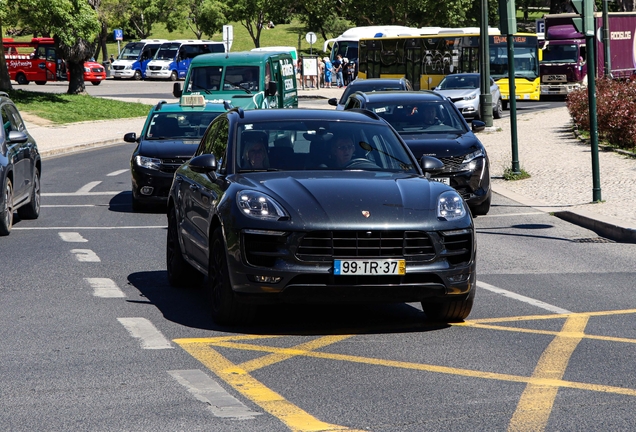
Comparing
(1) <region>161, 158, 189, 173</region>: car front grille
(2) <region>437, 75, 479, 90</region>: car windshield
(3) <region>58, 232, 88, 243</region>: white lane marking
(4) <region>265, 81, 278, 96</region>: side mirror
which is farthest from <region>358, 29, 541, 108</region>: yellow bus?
(3) <region>58, 232, 88, 243</region>: white lane marking

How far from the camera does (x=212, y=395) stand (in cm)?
602

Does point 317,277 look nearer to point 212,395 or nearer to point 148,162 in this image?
point 212,395

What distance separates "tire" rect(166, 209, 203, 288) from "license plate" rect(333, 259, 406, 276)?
255 centimetres

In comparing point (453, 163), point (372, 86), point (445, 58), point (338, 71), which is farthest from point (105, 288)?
point (338, 71)

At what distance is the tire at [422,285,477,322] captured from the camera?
8039 millimetres

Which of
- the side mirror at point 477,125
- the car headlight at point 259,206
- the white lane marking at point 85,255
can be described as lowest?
the white lane marking at point 85,255

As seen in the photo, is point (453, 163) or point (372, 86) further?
point (372, 86)

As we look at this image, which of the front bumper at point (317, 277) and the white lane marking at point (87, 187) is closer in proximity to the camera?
the front bumper at point (317, 277)

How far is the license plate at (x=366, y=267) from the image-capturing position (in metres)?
7.47

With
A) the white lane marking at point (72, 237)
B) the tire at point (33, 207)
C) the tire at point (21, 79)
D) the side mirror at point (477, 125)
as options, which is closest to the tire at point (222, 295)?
the white lane marking at point (72, 237)

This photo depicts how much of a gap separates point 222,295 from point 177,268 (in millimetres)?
1993

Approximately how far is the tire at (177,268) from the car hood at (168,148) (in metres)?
6.80

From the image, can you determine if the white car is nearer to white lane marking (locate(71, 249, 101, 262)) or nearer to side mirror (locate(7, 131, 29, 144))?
side mirror (locate(7, 131, 29, 144))

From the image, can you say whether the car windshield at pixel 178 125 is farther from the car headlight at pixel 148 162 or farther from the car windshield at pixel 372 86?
the car windshield at pixel 372 86
